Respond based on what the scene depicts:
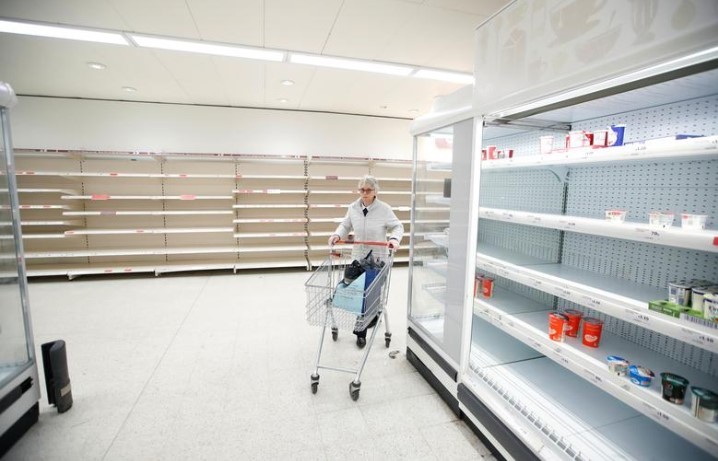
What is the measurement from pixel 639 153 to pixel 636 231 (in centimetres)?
30

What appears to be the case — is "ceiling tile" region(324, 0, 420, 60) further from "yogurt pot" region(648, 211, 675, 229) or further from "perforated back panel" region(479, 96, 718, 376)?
"yogurt pot" region(648, 211, 675, 229)

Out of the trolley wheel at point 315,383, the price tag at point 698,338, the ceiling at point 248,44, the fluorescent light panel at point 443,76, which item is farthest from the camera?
the fluorescent light panel at point 443,76

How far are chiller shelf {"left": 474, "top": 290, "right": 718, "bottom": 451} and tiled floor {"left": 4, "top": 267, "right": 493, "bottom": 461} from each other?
0.80 m

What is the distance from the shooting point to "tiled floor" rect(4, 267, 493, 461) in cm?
195

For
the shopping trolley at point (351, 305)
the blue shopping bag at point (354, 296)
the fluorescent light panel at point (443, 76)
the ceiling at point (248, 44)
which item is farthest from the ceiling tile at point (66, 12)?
the fluorescent light panel at point (443, 76)

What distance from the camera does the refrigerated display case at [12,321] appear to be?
1890 mm

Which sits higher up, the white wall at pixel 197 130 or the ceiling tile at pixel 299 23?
the ceiling tile at pixel 299 23

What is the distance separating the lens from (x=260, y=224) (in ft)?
20.9

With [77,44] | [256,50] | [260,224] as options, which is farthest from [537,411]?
[260,224]

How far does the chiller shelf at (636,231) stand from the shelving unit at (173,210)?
14.6ft

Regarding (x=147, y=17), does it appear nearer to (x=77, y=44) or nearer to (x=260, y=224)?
(x=77, y=44)

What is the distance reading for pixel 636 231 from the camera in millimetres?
1277

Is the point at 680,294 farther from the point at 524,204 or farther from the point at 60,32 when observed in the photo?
the point at 60,32

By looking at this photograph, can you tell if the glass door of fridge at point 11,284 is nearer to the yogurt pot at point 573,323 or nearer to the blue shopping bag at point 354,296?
the blue shopping bag at point 354,296
